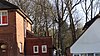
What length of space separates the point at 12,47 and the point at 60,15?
16.1 meters

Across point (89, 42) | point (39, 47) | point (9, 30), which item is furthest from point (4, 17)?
point (89, 42)

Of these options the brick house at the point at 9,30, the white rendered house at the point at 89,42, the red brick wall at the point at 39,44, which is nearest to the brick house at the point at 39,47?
the red brick wall at the point at 39,44

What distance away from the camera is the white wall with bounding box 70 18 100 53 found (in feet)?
102

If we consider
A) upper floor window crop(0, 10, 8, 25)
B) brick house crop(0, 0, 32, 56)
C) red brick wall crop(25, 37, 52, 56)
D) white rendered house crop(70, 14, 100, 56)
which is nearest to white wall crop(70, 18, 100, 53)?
white rendered house crop(70, 14, 100, 56)

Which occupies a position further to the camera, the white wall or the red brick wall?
the red brick wall

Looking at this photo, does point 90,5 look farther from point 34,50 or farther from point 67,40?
point 34,50

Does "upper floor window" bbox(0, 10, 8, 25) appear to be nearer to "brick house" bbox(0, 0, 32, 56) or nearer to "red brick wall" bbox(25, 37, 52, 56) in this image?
"brick house" bbox(0, 0, 32, 56)

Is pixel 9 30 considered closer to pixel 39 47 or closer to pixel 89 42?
pixel 39 47

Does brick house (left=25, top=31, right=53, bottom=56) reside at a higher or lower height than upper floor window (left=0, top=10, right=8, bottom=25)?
lower

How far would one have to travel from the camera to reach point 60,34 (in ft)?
167

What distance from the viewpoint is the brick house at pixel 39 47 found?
138 feet

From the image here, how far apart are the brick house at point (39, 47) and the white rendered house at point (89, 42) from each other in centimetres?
1116

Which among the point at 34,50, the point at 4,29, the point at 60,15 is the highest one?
the point at 60,15

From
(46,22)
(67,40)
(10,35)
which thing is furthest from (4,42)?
(67,40)
